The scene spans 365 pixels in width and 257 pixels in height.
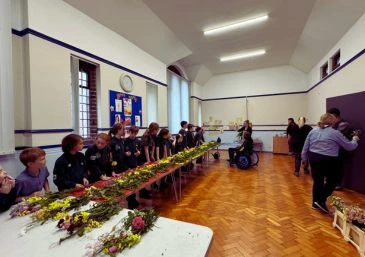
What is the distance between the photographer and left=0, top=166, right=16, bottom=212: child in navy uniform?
1.46 m

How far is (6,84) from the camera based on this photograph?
2.48m

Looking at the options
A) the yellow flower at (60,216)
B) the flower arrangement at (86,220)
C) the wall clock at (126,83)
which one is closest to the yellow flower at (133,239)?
the flower arrangement at (86,220)

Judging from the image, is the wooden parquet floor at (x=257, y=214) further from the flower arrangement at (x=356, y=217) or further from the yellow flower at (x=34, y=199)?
the yellow flower at (x=34, y=199)

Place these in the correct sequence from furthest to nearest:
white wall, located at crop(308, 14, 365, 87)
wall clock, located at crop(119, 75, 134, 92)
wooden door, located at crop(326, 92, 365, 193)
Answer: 1. wall clock, located at crop(119, 75, 134, 92)
2. white wall, located at crop(308, 14, 365, 87)
3. wooden door, located at crop(326, 92, 365, 193)

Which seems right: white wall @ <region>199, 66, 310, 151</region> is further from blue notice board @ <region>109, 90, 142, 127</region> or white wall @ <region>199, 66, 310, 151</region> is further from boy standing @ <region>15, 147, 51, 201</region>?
boy standing @ <region>15, 147, 51, 201</region>

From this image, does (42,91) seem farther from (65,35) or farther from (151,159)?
(151,159)

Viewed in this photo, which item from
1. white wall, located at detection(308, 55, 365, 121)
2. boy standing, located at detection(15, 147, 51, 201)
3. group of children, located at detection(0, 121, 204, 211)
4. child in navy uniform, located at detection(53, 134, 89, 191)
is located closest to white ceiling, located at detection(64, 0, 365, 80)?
white wall, located at detection(308, 55, 365, 121)

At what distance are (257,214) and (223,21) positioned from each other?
170 inches

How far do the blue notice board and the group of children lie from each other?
0.85 m

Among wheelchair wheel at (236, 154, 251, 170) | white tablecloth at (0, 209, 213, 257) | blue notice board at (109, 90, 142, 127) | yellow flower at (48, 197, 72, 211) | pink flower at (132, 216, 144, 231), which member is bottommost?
wheelchair wheel at (236, 154, 251, 170)

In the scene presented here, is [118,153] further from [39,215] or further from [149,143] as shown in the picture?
[39,215]

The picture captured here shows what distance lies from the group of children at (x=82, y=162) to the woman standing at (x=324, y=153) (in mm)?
2694

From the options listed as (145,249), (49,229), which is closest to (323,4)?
(145,249)

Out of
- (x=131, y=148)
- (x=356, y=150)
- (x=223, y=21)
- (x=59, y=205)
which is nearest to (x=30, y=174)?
(x=59, y=205)
